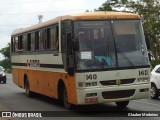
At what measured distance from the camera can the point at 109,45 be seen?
13.8 meters

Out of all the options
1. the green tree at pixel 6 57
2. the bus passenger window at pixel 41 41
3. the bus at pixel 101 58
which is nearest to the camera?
the bus at pixel 101 58

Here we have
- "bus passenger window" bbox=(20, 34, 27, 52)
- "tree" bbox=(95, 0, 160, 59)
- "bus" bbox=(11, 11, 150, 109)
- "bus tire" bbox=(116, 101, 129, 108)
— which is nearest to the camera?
"bus" bbox=(11, 11, 150, 109)

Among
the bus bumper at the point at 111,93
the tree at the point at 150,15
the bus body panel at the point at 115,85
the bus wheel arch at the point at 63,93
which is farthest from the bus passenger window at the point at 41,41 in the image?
the tree at the point at 150,15

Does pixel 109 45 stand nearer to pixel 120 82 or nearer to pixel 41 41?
pixel 120 82

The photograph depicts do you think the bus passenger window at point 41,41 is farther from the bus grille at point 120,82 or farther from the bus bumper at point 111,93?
the bus grille at point 120,82

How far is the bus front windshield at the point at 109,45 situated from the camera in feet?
44.3

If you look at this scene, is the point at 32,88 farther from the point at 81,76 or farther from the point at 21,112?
the point at 81,76

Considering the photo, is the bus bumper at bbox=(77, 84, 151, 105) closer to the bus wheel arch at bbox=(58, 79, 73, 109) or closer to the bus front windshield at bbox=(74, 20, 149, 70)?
the bus front windshield at bbox=(74, 20, 149, 70)

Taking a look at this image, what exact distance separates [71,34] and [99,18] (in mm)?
1001

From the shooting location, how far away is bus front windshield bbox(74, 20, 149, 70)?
13500 millimetres

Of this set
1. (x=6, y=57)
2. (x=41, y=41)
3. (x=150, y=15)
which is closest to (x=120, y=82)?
(x=41, y=41)

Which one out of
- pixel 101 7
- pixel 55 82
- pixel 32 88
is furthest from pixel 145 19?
pixel 55 82

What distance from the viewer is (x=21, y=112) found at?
14898 mm

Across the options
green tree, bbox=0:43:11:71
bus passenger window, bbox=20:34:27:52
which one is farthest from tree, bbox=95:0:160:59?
green tree, bbox=0:43:11:71
